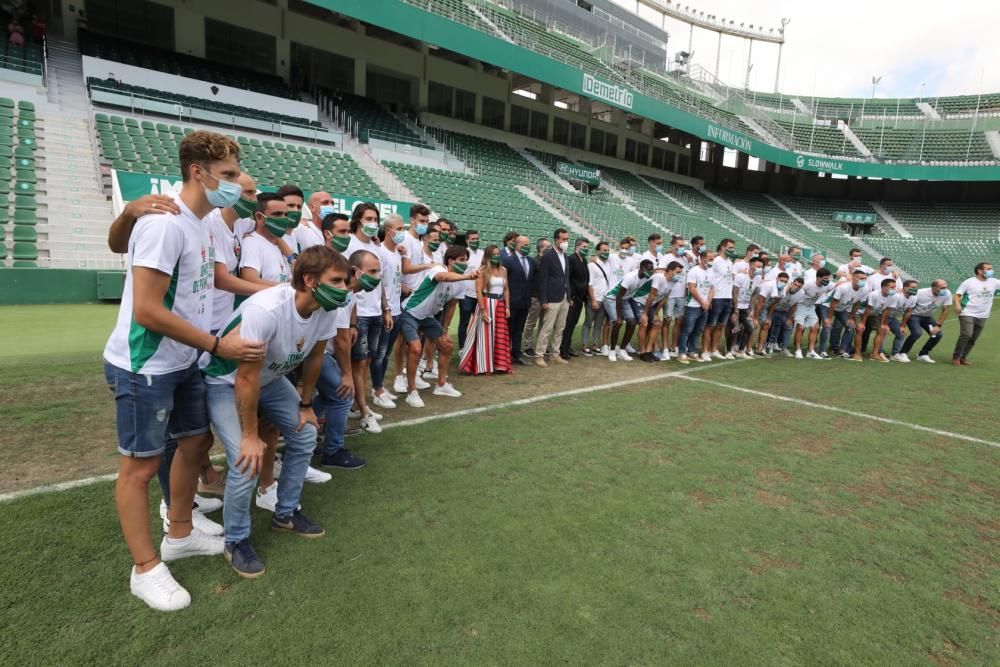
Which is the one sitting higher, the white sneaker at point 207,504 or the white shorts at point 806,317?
the white shorts at point 806,317

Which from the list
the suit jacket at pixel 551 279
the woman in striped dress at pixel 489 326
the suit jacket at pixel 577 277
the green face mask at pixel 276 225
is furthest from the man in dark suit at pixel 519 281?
the green face mask at pixel 276 225

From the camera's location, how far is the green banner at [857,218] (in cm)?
3762

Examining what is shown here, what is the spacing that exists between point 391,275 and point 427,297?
1.70 feet

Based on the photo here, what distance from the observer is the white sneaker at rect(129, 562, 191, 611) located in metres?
2.34

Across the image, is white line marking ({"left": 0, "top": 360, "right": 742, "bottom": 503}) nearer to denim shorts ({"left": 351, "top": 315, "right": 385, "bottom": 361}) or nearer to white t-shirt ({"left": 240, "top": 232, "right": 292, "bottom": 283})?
denim shorts ({"left": 351, "top": 315, "right": 385, "bottom": 361})

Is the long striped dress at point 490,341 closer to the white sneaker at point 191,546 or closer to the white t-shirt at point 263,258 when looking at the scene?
the white t-shirt at point 263,258

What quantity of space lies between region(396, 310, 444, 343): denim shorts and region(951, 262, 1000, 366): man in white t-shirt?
9.65 m

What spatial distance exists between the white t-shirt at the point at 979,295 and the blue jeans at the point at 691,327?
189 inches

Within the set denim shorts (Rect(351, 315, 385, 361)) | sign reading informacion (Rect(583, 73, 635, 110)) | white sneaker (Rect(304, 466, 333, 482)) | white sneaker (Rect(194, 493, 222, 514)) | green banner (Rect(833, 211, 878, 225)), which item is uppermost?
sign reading informacion (Rect(583, 73, 635, 110))

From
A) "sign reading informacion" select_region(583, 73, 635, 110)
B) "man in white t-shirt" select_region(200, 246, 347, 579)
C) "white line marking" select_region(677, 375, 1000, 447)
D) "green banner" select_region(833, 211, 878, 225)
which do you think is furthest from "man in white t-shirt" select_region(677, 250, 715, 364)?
"green banner" select_region(833, 211, 878, 225)

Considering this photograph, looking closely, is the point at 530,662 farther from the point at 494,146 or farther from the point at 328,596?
the point at 494,146

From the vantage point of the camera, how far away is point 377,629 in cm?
229

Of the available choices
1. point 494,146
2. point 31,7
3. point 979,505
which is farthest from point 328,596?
point 494,146

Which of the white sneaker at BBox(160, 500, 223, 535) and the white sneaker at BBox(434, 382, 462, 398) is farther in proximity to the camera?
the white sneaker at BBox(434, 382, 462, 398)
